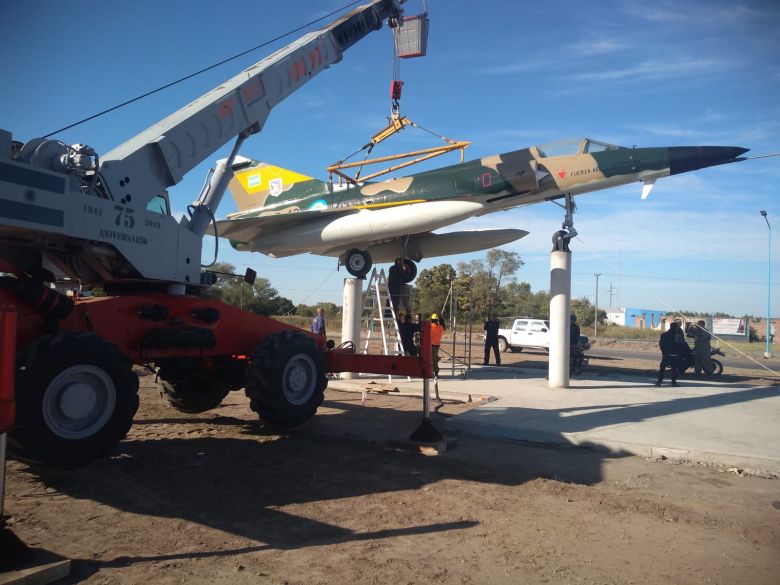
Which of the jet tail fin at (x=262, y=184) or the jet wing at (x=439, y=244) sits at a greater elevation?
the jet tail fin at (x=262, y=184)

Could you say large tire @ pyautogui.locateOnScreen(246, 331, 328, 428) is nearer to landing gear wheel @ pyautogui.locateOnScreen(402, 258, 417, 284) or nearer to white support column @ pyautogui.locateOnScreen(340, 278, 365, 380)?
white support column @ pyautogui.locateOnScreen(340, 278, 365, 380)

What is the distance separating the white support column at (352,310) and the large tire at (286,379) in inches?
248

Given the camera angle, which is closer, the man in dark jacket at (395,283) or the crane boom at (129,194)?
the crane boom at (129,194)

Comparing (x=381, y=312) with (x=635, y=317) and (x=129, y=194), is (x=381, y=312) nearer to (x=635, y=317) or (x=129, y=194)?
(x=129, y=194)

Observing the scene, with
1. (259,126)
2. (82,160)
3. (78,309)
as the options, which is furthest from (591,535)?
(259,126)

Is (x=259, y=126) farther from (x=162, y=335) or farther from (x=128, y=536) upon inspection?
(x=128, y=536)

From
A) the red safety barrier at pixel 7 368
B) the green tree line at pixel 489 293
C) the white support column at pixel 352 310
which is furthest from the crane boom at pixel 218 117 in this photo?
the green tree line at pixel 489 293

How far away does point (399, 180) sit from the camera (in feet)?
53.5

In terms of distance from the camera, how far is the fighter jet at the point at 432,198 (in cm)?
1388

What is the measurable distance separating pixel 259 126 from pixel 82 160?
129 inches

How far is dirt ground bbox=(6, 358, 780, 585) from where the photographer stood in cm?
376

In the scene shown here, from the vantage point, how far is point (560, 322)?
1252 cm

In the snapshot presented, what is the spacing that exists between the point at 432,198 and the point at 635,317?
75.1m

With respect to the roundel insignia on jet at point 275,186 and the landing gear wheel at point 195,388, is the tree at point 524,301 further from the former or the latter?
the landing gear wheel at point 195,388
